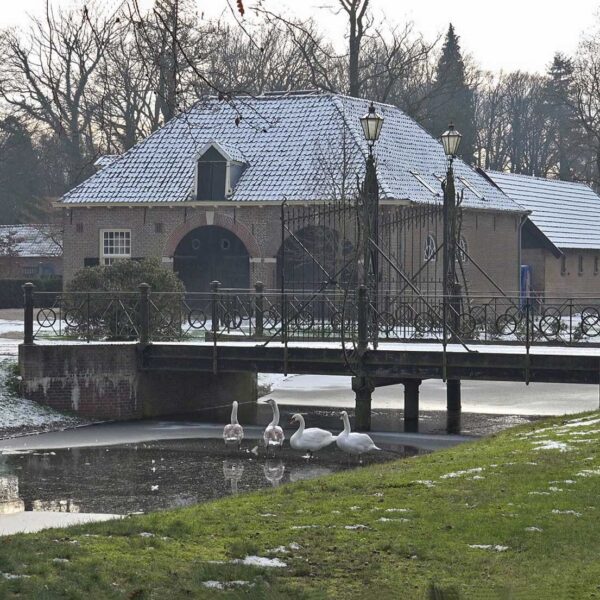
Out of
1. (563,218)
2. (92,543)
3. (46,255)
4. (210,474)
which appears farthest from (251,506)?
(46,255)

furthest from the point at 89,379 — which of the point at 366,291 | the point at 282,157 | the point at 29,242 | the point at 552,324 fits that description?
the point at 29,242

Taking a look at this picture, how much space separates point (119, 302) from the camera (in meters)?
22.9

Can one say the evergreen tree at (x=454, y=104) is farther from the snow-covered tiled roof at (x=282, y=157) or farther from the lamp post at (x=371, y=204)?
the lamp post at (x=371, y=204)

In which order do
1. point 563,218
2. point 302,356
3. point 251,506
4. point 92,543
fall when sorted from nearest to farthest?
1. point 92,543
2. point 251,506
3. point 302,356
4. point 563,218

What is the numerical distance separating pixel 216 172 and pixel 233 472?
72.8ft

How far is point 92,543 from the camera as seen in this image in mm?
9664

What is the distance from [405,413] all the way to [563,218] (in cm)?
3000

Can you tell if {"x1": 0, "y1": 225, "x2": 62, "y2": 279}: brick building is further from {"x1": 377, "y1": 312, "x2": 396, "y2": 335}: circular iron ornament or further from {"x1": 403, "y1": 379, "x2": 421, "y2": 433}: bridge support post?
{"x1": 403, "y1": 379, "x2": 421, "y2": 433}: bridge support post

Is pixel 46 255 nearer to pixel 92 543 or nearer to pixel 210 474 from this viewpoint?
pixel 210 474

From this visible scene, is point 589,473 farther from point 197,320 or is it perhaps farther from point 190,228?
point 190,228

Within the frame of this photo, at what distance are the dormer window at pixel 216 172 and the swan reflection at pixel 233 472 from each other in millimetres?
20737

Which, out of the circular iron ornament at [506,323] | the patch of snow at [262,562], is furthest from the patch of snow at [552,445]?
the circular iron ornament at [506,323]

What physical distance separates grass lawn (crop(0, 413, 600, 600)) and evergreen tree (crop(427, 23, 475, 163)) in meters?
44.5

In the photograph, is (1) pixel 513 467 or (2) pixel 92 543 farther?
(1) pixel 513 467
